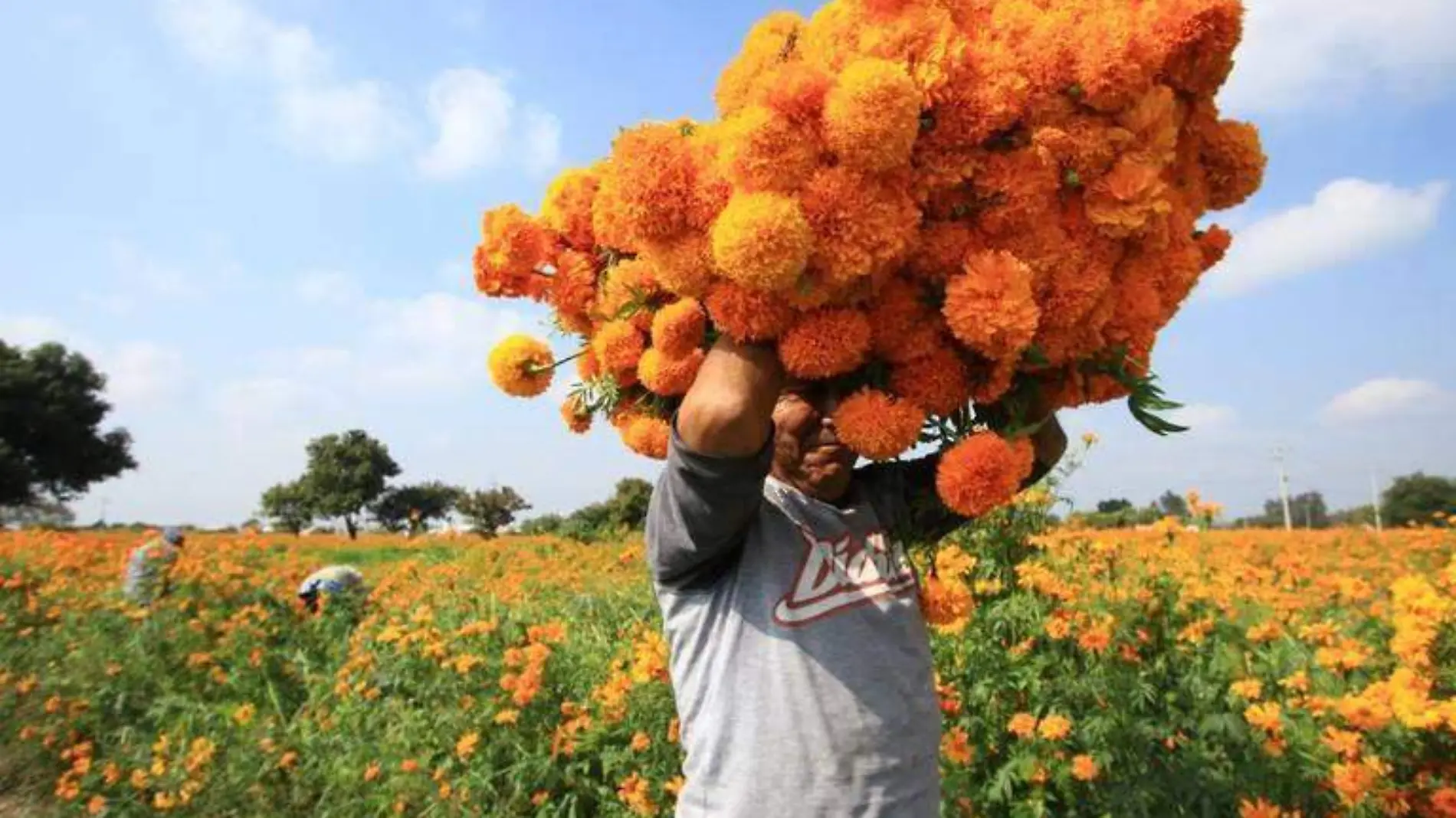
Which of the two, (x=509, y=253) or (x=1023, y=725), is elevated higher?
(x=509, y=253)

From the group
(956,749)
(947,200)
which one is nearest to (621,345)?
(947,200)

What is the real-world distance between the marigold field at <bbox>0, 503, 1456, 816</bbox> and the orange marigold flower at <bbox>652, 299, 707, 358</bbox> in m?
0.65

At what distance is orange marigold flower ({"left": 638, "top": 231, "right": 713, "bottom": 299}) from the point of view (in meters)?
1.40

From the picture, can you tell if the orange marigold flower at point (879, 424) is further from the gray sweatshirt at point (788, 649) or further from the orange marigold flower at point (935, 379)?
the gray sweatshirt at point (788, 649)

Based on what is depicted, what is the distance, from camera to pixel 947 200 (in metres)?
1.43

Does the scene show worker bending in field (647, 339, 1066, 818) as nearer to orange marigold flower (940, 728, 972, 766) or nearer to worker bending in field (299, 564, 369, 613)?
orange marigold flower (940, 728, 972, 766)

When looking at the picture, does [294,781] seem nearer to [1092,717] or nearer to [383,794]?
[383,794]

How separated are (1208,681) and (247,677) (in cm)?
510

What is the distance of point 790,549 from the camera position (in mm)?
1729

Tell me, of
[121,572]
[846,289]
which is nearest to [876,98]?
[846,289]

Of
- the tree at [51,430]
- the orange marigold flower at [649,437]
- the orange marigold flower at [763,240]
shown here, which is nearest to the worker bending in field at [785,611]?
the orange marigold flower at [649,437]

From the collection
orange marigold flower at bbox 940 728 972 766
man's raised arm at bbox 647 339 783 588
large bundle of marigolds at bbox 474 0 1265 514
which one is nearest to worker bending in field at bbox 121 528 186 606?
orange marigold flower at bbox 940 728 972 766

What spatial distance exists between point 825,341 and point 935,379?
18 centimetres

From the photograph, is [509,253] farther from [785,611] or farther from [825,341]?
[785,611]
